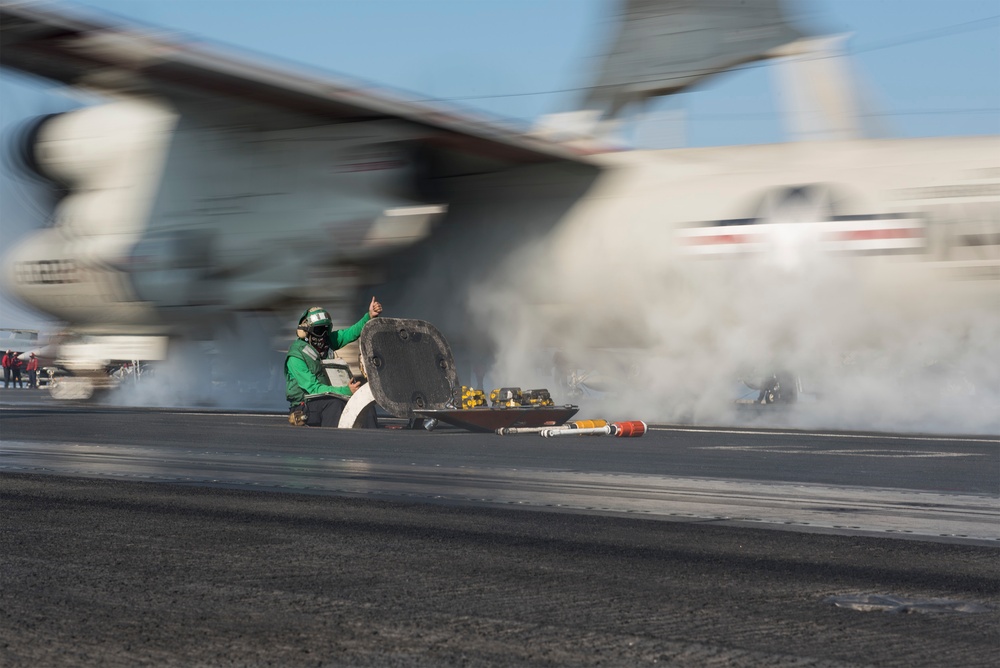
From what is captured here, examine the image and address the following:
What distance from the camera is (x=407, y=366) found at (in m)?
15.1

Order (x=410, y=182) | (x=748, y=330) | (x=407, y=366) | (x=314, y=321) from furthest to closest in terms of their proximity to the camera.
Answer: (x=410, y=182), (x=748, y=330), (x=314, y=321), (x=407, y=366)

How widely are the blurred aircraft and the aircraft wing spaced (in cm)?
4

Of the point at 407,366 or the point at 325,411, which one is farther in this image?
the point at 325,411

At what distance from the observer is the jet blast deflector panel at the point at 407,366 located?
14617mm

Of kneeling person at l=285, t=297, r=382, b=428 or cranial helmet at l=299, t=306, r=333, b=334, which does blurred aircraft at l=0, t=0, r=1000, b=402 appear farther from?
kneeling person at l=285, t=297, r=382, b=428

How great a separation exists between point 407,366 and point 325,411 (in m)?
1.31

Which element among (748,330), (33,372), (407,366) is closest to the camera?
(407,366)

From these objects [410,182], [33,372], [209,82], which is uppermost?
[209,82]

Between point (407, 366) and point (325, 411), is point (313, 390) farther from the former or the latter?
point (407, 366)

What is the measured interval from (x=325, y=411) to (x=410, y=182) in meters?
4.67

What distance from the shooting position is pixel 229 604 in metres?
4.03

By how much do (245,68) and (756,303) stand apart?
7.92 metres

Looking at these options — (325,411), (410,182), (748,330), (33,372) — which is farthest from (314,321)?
(33,372)

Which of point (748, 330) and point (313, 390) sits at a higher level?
point (748, 330)
